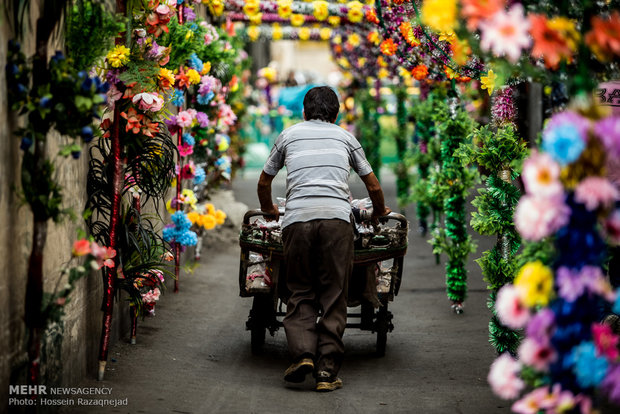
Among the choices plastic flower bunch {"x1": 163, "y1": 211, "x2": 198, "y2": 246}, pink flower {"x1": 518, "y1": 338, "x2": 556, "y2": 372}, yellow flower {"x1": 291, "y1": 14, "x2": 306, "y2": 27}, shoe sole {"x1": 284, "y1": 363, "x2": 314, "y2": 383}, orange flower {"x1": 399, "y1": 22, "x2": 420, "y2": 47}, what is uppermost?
yellow flower {"x1": 291, "y1": 14, "x2": 306, "y2": 27}

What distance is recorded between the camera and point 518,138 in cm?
734

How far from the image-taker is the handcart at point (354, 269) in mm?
7340

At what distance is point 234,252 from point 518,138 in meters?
7.69

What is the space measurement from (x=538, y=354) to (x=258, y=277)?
387 cm

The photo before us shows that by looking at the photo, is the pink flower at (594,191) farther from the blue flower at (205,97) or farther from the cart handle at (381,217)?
the blue flower at (205,97)

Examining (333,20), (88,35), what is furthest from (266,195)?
(333,20)

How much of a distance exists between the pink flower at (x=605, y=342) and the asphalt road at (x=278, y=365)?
98.7 inches

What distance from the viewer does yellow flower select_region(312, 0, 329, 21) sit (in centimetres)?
1496

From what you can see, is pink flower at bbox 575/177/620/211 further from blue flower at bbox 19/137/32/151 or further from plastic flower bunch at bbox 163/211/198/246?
plastic flower bunch at bbox 163/211/198/246

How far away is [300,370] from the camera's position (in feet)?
21.8

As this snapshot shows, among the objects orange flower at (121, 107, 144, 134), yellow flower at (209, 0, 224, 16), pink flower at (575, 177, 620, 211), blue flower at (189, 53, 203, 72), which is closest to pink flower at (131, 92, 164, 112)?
orange flower at (121, 107, 144, 134)

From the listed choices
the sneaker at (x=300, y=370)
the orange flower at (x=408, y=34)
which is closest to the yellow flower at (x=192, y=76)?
the orange flower at (x=408, y=34)

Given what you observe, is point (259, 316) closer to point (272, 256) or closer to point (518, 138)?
point (272, 256)

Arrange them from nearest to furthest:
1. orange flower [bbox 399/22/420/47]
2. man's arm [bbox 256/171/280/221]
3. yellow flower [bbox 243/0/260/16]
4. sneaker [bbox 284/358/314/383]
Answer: sneaker [bbox 284/358/314/383]
man's arm [bbox 256/171/280/221]
orange flower [bbox 399/22/420/47]
yellow flower [bbox 243/0/260/16]
